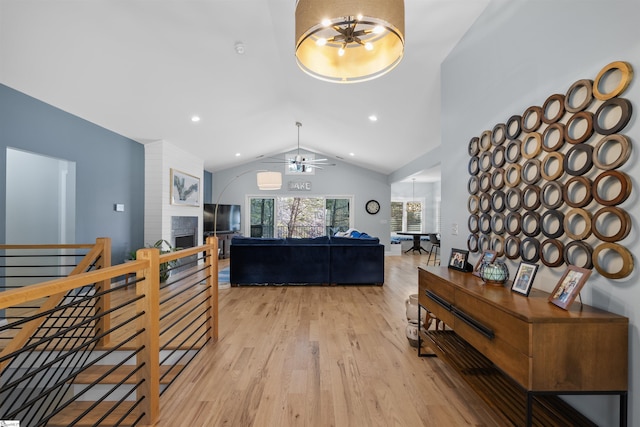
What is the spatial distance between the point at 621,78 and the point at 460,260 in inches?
60.7

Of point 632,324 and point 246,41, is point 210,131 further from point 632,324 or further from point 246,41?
point 632,324

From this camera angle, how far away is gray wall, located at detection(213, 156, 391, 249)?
31.7 feet

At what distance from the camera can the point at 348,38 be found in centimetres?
152

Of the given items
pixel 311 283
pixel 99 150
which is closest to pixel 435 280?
pixel 311 283

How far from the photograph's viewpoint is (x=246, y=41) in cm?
359

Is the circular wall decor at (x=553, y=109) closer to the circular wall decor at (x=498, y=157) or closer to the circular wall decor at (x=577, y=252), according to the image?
the circular wall decor at (x=498, y=157)

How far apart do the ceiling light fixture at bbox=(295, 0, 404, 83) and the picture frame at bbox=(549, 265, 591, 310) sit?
56.3 inches

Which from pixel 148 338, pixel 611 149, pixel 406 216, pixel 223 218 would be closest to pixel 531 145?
pixel 611 149

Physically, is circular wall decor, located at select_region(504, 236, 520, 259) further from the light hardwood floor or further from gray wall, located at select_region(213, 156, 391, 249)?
gray wall, located at select_region(213, 156, 391, 249)

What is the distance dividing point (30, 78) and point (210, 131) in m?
2.92

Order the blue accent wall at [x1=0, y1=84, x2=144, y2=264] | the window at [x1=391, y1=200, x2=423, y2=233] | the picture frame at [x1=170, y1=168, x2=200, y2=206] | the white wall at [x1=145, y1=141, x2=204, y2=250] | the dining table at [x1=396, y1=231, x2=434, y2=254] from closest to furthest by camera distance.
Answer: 1. the blue accent wall at [x1=0, y1=84, x2=144, y2=264]
2. the white wall at [x1=145, y1=141, x2=204, y2=250]
3. the picture frame at [x1=170, y1=168, x2=200, y2=206]
4. the dining table at [x1=396, y1=231, x2=434, y2=254]
5. the window at [x1=391, y1=200, x2=423, y2=233]

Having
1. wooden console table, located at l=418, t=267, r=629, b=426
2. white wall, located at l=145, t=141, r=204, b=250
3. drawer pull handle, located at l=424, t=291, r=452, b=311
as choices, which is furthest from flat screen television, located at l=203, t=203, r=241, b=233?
wooden console table, located at l=418, t=267, r=629, b=426

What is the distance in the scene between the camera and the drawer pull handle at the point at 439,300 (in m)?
2.13

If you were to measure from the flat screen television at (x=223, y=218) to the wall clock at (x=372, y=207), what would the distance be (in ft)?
13.7
